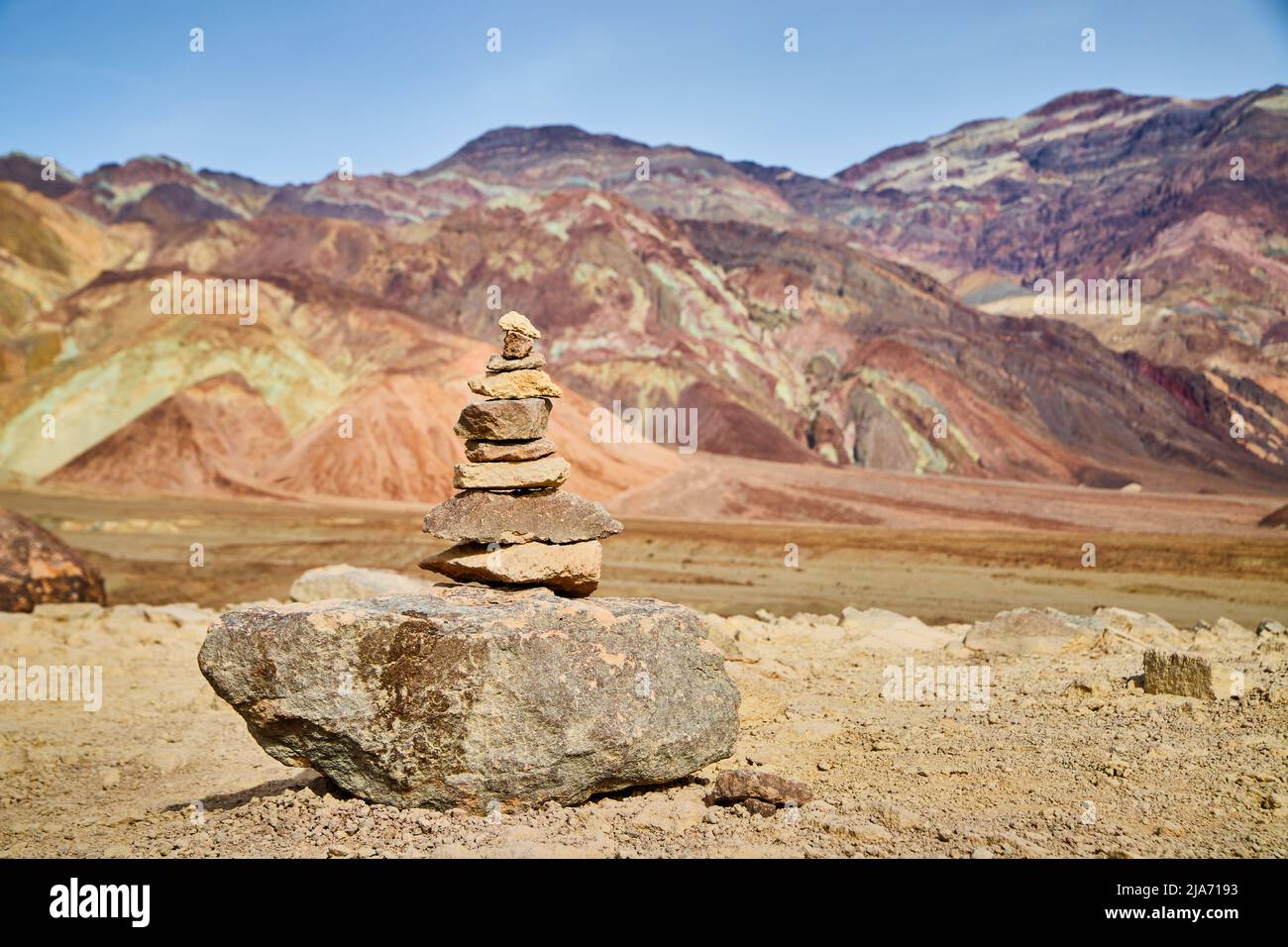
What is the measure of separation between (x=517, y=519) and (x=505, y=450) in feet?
2.27

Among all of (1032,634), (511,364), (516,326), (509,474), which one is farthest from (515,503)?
(1032,634)

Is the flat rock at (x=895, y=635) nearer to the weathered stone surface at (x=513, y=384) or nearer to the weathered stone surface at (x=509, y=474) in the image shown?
the weathered stone surface at (x=509, y=474)

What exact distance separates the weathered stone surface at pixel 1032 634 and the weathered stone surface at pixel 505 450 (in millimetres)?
7082

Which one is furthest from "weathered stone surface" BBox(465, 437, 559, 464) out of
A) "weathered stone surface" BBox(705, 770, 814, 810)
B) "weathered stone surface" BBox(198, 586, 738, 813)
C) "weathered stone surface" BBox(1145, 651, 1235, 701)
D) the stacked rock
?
"weathered stone surface" BBox(1145, 651, 1235, 701)

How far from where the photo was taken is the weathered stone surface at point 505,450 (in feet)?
33.2

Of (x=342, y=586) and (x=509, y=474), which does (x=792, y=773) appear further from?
(x=342, y=586)

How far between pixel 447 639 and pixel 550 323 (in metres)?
69.8

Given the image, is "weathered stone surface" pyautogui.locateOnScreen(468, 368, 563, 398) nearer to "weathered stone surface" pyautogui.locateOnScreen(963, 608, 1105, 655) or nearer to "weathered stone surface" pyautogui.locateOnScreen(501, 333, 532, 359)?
"weathered stone surface" pyautogui.locateOnScreen(501, 333, 532, 359)

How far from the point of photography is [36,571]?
20.8 metres

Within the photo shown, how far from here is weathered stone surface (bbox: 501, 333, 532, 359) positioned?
1016cm

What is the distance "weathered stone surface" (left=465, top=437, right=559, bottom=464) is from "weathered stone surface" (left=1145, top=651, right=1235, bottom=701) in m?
6.36

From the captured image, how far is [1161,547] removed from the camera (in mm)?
34344

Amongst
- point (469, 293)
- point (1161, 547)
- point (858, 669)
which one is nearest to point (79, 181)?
point (469, 293)

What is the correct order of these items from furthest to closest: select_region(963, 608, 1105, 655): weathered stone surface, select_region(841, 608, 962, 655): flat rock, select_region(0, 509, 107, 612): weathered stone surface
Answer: select_region(0, 509, 107, 612): weathered stone surface < select_region(841, 608, 962, 655): flat rock < select_region(963, 608, 1105, 655): weathered stone surface
